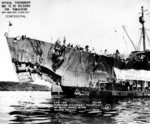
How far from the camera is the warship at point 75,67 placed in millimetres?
21094

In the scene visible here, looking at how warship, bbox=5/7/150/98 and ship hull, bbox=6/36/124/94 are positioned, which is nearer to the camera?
ship hull, bbox=6/36/124/94

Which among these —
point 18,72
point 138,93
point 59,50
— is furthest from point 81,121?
point 138,93

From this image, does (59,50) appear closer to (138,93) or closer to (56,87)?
(56,87)

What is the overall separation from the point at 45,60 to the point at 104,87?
6.60 meters

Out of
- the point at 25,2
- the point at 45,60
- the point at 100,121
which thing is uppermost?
the point at 25,2

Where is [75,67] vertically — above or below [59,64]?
below

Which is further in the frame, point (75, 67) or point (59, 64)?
point (75, 67)

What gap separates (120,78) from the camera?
80.8 ft

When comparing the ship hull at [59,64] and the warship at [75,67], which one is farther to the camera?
the warship at [75,67]

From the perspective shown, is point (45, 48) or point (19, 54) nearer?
point (19, 54)

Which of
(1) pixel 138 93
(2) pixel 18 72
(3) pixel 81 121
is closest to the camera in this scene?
(3) pixel 81 121

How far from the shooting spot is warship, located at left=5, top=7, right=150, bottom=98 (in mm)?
21094

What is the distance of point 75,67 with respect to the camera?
24.5 meters

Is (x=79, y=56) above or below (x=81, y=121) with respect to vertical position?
above
